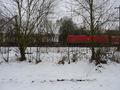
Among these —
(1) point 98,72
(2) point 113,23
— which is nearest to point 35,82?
(1) point 98,72

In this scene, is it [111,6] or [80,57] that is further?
[80,57]

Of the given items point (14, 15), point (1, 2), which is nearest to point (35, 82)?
point (14, 15)

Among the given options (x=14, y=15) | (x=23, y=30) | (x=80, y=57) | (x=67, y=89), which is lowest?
(x=67, y=89)

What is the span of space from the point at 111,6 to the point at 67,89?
19.2 ft

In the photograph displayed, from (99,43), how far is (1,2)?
7.96 m

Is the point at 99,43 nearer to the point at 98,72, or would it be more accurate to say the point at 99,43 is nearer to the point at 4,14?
Result: the point at 98,72

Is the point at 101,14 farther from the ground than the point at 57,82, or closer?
farther from the ground

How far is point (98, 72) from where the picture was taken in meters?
4.48

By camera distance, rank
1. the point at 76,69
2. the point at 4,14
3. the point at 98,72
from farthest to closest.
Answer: the point at 4,14 < the point at 76,69 < the point at 98,72

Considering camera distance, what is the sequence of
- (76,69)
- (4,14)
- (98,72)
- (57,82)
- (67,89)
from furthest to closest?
1. (4,14)
2. (76,69)
3. (98,72)
4. (57,82)
5. (67,89)

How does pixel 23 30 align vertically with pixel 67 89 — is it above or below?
above

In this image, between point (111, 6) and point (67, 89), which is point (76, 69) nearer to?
point (67, 89)

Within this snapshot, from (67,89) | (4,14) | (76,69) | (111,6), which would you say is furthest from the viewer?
(4,14)

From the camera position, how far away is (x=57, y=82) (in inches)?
139
